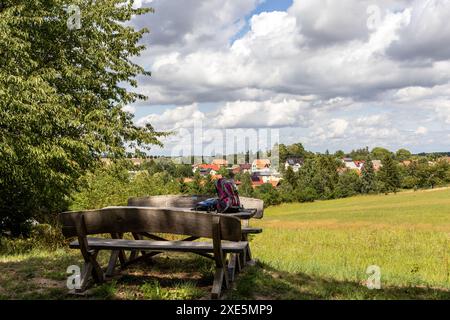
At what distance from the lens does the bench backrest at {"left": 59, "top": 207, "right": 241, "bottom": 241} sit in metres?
4.59

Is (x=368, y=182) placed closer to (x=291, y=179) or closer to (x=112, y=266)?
(x=291, y=179)

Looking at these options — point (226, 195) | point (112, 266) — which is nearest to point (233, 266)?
point (226, 195)

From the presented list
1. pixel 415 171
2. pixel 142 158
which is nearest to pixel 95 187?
pixel 142 158

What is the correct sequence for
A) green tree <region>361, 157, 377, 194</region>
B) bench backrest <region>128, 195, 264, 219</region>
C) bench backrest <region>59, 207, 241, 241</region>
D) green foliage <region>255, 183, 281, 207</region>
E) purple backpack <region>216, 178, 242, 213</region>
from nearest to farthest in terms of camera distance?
bench backrest <region>59, 207, 241, 241</region>
purple backpack <region>216, 178, 242, 213</region>
bench backrest <region>128, 195, 264, 219</region>
green foliage <region>255, 183, 281, 207</region>
green tree <region>361, 157, 377, 194</region>

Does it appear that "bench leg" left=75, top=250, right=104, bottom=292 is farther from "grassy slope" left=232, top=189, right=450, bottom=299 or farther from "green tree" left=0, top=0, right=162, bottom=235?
"green tree" left=0, top=0, right=162, bottom=235

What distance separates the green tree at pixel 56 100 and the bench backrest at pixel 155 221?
20.7 ft

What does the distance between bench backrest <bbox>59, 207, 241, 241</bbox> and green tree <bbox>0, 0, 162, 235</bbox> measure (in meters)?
6.30

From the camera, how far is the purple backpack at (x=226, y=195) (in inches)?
229

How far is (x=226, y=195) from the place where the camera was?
5.93 metres

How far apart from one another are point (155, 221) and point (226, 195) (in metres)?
1.42

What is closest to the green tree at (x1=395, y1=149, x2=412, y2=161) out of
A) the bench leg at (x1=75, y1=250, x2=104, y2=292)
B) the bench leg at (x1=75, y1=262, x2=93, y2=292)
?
the bench leg at (x1=75, y1=250, x2=104, y2=292)

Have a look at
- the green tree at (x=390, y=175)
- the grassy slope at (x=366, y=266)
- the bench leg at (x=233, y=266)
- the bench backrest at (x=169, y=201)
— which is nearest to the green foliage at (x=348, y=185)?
the green tree at (x=390, y=175)

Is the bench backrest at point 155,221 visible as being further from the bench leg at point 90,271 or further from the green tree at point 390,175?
the green tree at point 390,175
